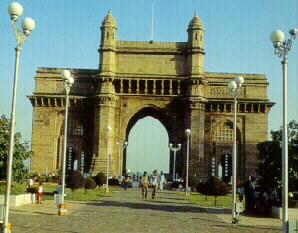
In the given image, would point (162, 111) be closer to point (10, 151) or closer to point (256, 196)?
point (256, 196)

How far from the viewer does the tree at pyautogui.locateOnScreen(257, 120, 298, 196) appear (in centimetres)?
2367

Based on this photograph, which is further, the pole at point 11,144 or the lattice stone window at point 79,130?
the lattice stone window at point 79,130

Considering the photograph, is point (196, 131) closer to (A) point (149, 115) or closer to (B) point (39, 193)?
(A) point (149, 115)

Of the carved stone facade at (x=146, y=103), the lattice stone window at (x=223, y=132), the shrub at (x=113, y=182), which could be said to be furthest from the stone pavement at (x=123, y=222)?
the lattice stone window at (x=223, y=132)

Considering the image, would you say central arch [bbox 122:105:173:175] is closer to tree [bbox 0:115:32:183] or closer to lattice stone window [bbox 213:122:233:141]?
lattice stone window [bbox 213:122:233:141]

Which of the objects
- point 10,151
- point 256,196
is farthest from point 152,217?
point 10,151

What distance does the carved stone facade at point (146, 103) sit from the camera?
5791 centimetres

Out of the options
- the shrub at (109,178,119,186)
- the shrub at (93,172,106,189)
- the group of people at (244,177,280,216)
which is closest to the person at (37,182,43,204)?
the group of people at (244,177,280,216)

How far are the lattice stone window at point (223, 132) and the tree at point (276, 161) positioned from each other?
3468 centimetres

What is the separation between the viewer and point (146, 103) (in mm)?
59719

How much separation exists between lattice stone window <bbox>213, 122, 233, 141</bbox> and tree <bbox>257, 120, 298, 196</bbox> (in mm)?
34683

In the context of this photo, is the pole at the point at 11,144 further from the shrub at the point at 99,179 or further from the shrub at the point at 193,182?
the shrub at the point at 193,182

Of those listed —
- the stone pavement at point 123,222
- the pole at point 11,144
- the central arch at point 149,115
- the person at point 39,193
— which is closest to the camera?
the pole at point 11,144

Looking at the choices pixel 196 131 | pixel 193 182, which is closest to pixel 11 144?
pixel 193 182
